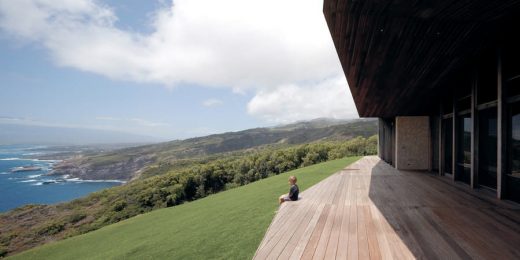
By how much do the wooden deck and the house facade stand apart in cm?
123

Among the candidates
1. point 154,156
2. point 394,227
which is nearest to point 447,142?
point 394,227

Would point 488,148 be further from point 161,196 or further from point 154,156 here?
point 154,156

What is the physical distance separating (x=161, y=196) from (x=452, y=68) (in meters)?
34.8

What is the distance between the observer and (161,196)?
35.4 metres

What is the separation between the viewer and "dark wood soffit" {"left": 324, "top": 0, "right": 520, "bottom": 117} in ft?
13.9

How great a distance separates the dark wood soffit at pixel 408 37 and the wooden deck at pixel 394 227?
3.33m

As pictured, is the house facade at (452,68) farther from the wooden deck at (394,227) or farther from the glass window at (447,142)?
the wooden deck at (394,227)

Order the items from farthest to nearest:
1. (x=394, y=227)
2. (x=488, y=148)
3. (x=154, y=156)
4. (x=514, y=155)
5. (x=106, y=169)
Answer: (x=154, y=156), (x=106, y=169), (x=488, y=148), (x=514, y=155), (x=394, y=227)

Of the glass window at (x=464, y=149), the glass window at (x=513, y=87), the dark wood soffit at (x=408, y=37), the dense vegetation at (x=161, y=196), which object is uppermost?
the dark wood soffit at (x=408, y=37)

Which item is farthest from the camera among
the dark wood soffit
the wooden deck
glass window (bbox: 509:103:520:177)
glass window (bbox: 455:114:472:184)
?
glass window (bbox: 455:114:472:184)

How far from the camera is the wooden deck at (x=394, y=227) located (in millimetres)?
3561

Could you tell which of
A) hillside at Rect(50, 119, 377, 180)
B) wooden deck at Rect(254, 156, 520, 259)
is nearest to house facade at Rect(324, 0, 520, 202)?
wooden deck at Rect(254, 156, 520, 259)

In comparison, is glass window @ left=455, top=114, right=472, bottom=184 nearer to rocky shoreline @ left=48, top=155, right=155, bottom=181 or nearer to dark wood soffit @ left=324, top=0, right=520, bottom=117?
dark wood soffit @ left=324, top=0, right=520, bottom=117

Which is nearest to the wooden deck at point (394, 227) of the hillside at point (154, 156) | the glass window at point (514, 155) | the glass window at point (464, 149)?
the glass window at point (514, 155)
